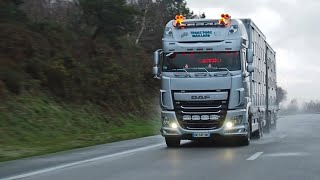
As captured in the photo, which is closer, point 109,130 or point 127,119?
point 109,130

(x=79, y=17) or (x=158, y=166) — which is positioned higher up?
(x=79, y=17)

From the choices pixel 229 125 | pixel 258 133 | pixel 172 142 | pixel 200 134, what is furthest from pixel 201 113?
pixel 258 133

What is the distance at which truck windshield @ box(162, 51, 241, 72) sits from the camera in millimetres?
17656

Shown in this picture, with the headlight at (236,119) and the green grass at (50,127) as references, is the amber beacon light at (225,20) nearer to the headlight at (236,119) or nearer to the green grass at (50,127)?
the headlight at (236,119)

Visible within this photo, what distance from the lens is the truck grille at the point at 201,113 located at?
1747 cm

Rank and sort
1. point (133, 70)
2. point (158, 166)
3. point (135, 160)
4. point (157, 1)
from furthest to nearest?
point (157, 1), point (133, 70), point (135, 160), point (158, 166)

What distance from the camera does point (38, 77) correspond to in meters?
29.6

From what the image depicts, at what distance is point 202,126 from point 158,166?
4693mm

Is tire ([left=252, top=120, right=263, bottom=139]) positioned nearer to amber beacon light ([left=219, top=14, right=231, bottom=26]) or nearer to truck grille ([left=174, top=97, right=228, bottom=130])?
truck grille ([left=174, top=97, right=228, bottom=130])

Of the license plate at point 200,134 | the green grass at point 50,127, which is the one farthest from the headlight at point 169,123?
the green grass at point 50,127

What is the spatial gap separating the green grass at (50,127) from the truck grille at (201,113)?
14.1 feet

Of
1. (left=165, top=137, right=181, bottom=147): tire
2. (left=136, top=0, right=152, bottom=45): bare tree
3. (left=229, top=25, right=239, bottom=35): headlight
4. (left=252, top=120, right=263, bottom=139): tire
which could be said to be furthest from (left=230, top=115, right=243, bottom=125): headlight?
(left=136, top=0, right=152, bottom=45): bare tree

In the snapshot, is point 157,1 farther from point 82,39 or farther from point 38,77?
point 38,77

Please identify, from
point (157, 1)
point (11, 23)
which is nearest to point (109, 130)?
point (11, 23)
